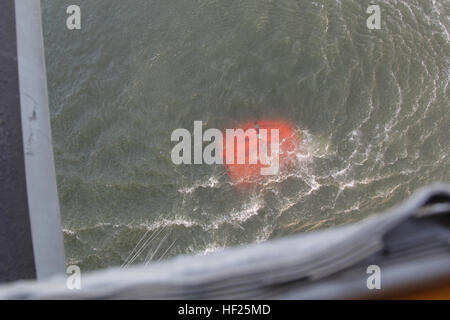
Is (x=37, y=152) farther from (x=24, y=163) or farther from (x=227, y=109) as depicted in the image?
(x=227, y=109)

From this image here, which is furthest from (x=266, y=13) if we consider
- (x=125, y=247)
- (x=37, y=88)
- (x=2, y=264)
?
(x=2, y=264)

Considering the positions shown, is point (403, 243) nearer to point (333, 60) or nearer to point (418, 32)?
point (333, 60)

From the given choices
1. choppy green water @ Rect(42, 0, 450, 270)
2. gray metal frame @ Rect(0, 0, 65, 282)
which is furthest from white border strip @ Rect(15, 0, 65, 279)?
choppy green water @ Rect(42, 0, 450, 270)

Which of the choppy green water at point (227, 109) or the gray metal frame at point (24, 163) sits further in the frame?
the choppy green water at point (227, 109)

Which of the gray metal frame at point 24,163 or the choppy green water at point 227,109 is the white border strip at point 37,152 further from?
the choppy green water at point 227,109

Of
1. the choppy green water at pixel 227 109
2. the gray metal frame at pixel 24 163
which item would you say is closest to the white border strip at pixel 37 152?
the gray metal frame at pixel 24 163

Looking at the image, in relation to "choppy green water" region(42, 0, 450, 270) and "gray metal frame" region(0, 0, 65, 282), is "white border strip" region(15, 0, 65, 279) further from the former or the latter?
"choppy green water" region(42, 0, 450, 270)
